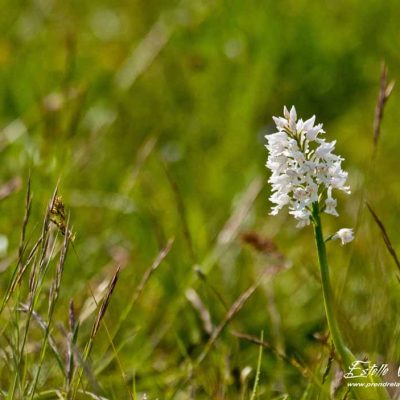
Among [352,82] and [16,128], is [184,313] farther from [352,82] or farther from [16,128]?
[352,82]

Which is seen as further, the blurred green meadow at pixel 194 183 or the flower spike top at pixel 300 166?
the blurred green meadow at pixel 194 183

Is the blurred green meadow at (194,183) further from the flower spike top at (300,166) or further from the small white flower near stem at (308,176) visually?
the flower spike top at (300,166)

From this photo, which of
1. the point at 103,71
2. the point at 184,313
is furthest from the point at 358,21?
the point at 184,313

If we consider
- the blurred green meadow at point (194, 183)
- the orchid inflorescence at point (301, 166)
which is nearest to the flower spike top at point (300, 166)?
the orchid inflorescence at point (301, 166)

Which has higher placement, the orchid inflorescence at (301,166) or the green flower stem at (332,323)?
the orchid inflorescence at (301,166)

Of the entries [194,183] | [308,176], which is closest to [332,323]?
[308,176]

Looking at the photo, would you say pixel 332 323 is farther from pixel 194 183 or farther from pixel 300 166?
pixel 194 183
